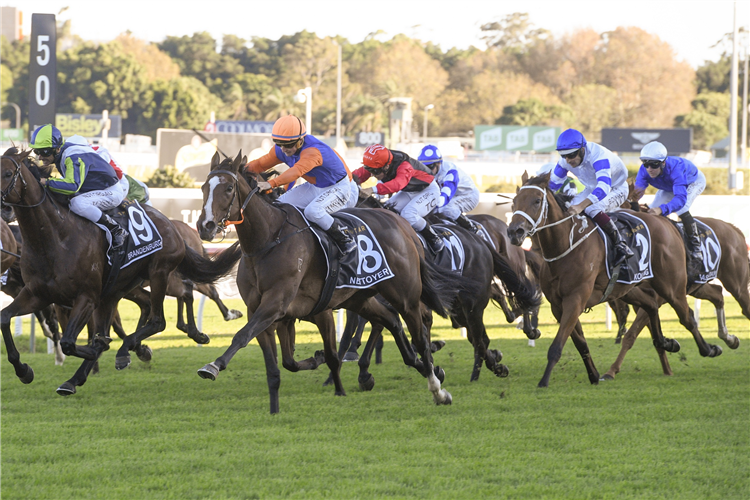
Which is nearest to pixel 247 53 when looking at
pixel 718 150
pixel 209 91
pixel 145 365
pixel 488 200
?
pixel 209 91

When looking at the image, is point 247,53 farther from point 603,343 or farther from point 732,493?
point 732,493

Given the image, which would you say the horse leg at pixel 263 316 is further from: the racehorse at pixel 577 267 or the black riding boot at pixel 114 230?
the racehorse at pixel 577 267

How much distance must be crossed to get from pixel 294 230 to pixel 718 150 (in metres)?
58.9

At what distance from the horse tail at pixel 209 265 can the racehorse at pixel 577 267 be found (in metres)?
1.89

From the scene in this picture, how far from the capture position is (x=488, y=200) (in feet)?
42.5

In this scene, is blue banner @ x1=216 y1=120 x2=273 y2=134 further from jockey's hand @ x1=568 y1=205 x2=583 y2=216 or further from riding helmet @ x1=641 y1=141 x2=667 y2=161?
jockey's hand @ x1=568 y1=205 x2=583 y2=216

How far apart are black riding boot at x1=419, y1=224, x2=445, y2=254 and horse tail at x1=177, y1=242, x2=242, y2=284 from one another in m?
1.41

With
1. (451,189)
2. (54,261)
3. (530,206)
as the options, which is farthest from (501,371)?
(54,261)

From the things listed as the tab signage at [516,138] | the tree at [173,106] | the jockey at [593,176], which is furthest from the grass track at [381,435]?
the tree at [173,106]

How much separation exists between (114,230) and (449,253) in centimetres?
242

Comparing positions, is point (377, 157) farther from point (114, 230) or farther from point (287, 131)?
point (114, 230)

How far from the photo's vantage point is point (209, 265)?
20.9 ft

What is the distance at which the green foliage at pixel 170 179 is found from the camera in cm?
2312

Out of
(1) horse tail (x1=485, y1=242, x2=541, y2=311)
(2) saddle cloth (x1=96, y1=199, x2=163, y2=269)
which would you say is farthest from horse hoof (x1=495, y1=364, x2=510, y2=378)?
(2) saddle cloth (x1=96, y1=199, x2=163, y2=269)
